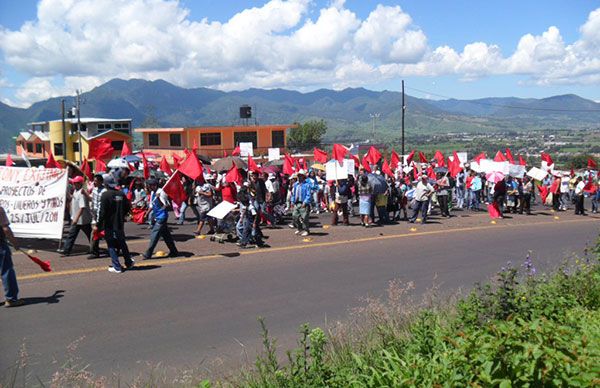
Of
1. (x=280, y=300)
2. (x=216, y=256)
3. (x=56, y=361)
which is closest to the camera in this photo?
(x=56, y=361)

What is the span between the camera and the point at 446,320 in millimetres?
6211

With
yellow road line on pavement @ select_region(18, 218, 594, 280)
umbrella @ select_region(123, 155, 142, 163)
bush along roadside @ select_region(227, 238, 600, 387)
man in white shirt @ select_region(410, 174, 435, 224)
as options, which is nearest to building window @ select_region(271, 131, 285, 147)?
umbrella @ select_region(123, 155, 142, 163)

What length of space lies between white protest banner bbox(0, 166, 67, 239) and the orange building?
50078 mm

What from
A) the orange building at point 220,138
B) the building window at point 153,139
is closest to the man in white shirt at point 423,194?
the orange building at point 220,138

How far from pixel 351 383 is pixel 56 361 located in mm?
4020

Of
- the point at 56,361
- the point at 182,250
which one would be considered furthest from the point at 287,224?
the point at 56,361

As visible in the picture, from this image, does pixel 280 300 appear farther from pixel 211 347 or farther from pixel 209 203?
pixel 209 203

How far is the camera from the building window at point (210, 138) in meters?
64.9

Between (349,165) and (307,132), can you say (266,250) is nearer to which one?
(349,165)

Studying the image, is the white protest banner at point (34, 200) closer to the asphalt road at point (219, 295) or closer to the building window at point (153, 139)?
the asphalt road at point (219, 295)

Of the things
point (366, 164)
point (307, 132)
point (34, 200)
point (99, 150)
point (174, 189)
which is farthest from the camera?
point (307, 132)

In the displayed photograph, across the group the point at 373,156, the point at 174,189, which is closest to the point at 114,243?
the point at 174,189

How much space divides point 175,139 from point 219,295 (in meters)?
58.6

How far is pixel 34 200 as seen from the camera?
13.4 metres
